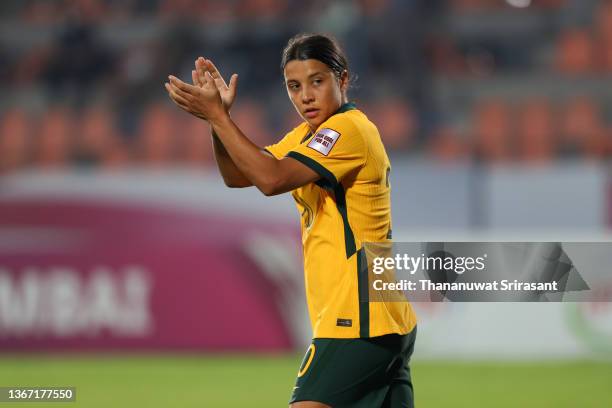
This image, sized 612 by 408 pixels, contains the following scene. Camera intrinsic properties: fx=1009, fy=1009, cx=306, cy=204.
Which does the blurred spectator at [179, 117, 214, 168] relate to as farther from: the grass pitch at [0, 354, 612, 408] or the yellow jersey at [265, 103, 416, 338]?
the yellow jersey at [265, 103, 416, 338]

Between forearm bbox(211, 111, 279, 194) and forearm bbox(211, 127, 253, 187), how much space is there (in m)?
0.23

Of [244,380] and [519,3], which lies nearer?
[244,380]

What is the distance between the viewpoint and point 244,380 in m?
8.17

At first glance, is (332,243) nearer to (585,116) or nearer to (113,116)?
(585,116)

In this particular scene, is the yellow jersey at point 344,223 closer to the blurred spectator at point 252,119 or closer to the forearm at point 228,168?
the forearm at point 228,168

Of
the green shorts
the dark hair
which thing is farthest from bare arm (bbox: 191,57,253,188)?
the green shorts

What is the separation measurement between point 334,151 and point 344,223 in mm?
245

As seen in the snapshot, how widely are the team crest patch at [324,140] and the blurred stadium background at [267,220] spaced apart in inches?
157

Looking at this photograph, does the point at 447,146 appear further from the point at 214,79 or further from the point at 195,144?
the point at 214,79

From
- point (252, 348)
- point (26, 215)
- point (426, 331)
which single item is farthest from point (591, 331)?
point (26, 215)

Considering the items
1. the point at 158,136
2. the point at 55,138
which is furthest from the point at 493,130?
the point at 55,138

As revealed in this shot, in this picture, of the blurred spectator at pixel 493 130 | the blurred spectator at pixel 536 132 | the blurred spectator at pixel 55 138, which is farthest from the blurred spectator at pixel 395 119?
the blurred spectator at pixel 55 138

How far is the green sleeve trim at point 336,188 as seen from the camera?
327 cm

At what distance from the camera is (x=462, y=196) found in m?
9.77
